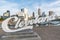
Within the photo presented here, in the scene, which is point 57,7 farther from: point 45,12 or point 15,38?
point 15,38

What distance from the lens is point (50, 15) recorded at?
355 centimetres

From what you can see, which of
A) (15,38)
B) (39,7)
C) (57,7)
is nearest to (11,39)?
(15,38)

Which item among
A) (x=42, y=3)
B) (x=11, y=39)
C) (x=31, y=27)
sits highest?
(x=42, y=3)

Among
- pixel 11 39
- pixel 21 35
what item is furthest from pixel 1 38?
pixel 21 35

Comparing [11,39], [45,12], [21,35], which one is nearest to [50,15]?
[45,12]

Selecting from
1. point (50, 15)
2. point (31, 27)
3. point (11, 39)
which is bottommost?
point (11, 39)

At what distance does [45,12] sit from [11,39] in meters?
0.91

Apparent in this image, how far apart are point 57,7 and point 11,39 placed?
118 cm

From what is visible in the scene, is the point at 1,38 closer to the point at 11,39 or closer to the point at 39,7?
the point at 11,39

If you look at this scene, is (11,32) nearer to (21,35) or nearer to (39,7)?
(21,35)

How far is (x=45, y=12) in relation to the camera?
11.6 feet

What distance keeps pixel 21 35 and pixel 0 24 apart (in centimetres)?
49

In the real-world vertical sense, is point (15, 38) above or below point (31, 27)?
below

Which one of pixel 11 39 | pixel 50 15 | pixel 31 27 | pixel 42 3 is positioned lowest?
pixel 11 39
